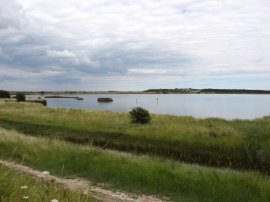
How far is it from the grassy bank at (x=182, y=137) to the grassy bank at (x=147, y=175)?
4.73 metres

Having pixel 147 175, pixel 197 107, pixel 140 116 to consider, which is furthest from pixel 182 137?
pixel 197 107

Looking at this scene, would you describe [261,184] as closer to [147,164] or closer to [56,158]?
[147,164]

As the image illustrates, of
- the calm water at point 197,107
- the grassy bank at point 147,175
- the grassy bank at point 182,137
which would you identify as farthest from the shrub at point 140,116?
the calm water at point 197,107

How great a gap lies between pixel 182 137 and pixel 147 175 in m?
12.4

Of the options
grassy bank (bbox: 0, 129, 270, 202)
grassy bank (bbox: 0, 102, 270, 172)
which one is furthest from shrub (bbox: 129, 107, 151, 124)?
grassy bank (bbox: 0, 129, 270, 202)

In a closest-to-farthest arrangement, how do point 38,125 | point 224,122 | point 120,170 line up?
1. point 120,170
2. point 224,122
3. point 38,125

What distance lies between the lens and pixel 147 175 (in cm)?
1331

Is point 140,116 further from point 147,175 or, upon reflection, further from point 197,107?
point 197,107

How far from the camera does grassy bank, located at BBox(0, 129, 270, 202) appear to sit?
11.6 metres

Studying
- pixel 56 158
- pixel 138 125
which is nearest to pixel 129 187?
pixel 56 158

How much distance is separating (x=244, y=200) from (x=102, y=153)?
23.3 ft

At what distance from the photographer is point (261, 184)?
1182 centimetres

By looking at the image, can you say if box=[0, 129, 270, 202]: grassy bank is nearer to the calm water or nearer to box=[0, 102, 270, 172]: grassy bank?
box=[0, 102, 270, 172]: grassy bank

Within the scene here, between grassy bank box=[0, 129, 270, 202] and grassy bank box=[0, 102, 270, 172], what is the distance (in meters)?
4.73
